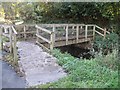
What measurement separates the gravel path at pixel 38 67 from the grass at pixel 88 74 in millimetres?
219

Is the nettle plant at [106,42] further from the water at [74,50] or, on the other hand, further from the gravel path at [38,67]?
the gravel path at [38,67]

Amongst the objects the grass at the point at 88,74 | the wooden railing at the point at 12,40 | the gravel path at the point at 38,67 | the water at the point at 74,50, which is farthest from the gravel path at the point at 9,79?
the water at the point at 74,50

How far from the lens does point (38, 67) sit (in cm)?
593

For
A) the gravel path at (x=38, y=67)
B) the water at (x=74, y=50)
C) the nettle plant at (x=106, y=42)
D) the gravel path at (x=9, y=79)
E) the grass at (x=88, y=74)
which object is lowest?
the water at (x=74, y=50)

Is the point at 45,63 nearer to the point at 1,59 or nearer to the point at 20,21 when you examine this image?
the point at 1,59

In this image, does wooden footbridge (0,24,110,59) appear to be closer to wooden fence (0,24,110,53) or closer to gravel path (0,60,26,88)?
wooden fence (0,24,110,53)

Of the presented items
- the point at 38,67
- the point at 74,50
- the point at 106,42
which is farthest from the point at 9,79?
the point at 106,42

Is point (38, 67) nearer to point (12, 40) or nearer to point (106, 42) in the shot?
point (12, 40)

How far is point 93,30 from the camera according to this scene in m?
11.7

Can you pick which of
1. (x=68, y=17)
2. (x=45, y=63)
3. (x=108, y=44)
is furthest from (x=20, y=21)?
(x=45, y=63)

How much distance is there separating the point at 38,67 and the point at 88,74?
4.64 ft

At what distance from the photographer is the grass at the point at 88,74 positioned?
14.6 ft

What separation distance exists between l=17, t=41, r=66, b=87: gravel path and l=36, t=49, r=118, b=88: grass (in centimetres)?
22

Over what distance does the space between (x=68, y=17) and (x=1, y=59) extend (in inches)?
247
